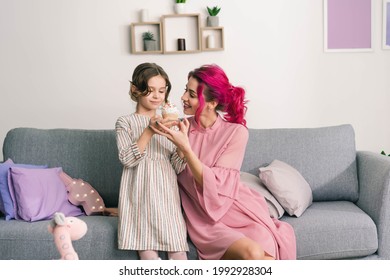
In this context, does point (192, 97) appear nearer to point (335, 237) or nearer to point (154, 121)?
point (154, 121)

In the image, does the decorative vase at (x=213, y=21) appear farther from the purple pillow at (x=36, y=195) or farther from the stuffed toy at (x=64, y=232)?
the stuffed toy at (x=64, y=232)

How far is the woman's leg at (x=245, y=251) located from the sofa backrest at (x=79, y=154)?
0.97 metres

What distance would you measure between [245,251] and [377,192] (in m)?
0.90

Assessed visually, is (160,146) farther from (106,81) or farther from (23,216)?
(106,81)

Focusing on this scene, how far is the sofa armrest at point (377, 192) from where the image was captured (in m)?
2.69

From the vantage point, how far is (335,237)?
264cm

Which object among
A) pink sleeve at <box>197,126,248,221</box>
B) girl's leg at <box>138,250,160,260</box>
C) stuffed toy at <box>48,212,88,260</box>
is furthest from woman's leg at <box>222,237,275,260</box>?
stuffed toy at <box>48,212,88,260</box>

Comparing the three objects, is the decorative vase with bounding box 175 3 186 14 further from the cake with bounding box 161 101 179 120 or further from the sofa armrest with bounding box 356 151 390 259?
the cake with bounding box 161 101 179 120

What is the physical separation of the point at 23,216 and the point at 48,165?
0.43 m

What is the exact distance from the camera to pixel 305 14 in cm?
420

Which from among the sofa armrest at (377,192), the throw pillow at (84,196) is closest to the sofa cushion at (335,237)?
the sofa armrest at (377,192)

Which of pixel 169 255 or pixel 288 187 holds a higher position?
pixel 288 187

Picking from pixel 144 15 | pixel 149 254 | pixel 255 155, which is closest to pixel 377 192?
pixel 255 155

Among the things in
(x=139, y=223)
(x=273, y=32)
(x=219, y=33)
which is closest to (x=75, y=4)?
(x=219, y=33)
